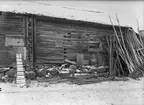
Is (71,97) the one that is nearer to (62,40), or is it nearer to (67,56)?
(67,56)

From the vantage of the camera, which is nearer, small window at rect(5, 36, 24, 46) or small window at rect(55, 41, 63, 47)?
small window at rect(5, 36, 24, 46)

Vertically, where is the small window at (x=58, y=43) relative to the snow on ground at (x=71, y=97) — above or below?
above

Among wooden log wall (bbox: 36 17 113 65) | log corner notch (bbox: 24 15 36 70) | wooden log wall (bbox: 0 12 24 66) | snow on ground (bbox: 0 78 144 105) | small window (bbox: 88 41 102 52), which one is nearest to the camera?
snow on ground (bbox: 0 78 144 105)

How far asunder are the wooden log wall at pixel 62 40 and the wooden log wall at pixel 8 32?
4.14 ft

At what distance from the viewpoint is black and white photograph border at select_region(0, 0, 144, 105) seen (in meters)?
7.25

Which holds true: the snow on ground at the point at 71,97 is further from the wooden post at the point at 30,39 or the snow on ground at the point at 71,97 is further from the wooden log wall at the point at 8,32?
the wooden log wall at the point at 8,32

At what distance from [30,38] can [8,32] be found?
1323 millimetres

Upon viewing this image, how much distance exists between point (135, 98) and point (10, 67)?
7.01 m

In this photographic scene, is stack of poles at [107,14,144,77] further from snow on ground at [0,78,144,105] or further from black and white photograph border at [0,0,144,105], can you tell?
snow on ground at [0,78,144,105]

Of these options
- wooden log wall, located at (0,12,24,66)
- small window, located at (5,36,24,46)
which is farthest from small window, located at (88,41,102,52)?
wooden log wall, located at (0,12,24,66)

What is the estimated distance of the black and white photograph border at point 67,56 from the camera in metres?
7.25

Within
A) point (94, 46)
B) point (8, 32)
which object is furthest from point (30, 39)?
point (94, 46)

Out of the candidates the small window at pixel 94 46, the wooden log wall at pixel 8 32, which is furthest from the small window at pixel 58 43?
the wooden log wall at pixel 8 32

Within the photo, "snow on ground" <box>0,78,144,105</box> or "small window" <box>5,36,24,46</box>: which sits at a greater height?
"small window" <box>5,36,24,46</box>
